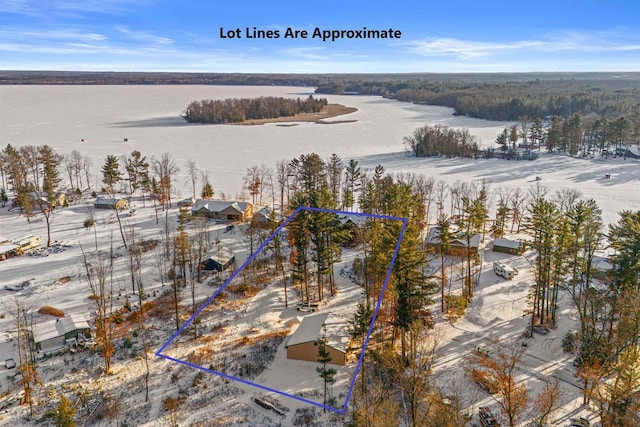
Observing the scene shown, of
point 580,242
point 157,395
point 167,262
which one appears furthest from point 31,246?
point 580,242

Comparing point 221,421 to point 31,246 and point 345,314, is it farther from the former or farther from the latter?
point 31,246

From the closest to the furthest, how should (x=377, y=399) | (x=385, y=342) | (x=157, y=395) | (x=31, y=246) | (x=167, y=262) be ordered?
1. (x=377, y=399)
2. (x=157, y=395)
3. (x=385, y=342)
4. (x=167, y=262)
5. (x=31, y=246)

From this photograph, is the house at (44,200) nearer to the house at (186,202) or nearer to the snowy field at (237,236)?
the snowy field at (237,236)

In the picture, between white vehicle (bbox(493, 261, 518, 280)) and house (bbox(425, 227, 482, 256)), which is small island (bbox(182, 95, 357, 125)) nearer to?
house (bbox(425, 227, 482, 256))

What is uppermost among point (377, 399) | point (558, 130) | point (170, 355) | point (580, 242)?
point (558, 130)

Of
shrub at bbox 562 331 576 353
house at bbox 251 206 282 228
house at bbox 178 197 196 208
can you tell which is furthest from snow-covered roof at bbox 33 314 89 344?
shrub at bbox 562 331 576 353

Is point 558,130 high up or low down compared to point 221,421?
up

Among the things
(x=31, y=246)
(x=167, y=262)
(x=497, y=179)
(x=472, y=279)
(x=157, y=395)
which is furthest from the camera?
(x=497, y=179)

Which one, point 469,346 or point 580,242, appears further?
point 580,242
